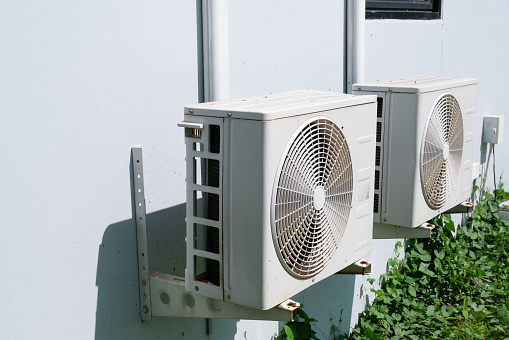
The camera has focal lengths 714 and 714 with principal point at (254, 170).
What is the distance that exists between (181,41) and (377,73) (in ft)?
5.11

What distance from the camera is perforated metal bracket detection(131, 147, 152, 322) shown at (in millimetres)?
2268

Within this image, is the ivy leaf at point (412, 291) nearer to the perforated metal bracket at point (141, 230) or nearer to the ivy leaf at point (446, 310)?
the ivy leaf at point (446, 310)

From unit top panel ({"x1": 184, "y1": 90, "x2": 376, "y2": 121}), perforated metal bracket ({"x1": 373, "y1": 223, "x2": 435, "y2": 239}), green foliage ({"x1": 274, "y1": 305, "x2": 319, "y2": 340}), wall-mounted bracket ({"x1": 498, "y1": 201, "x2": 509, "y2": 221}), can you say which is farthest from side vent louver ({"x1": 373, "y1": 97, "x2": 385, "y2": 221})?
wall-mounted bracket ({"x1": 498, "y1": 201, "x2": 509, "y2": 221})

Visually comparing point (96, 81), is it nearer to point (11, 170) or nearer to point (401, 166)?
point (11, 170)

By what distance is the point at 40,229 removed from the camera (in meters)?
1.98

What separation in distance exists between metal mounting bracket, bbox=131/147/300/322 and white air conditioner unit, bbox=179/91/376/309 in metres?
0.09

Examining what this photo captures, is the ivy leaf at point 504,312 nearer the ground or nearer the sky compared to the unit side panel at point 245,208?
nearer the ground

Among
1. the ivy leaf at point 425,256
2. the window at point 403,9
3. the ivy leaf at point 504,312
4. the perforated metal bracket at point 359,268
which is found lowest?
the ivy leaf at point 504,312

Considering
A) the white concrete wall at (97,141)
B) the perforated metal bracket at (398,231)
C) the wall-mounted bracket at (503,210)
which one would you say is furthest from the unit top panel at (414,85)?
the wall-mounted bracket at (503,210)

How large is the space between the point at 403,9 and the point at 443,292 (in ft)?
5.55

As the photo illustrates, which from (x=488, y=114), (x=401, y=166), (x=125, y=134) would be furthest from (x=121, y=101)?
(x=488, y=114)

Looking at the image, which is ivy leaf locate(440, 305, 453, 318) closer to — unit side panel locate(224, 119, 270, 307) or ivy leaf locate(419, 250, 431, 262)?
ivy leaf locate(419, 250, 431, 262)

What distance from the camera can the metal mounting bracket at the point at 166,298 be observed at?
2205 millimetres

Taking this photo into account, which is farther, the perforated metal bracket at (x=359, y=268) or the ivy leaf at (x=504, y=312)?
the ivy leaf at (x=504, y=312)
